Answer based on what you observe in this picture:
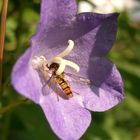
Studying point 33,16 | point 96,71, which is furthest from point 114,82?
point 33,16

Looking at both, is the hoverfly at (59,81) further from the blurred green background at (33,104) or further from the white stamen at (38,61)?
A: the blurred green background at (33,104)

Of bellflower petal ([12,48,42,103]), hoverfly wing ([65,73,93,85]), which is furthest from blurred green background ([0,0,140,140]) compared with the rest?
bellflower petal ([12,48,42,103])

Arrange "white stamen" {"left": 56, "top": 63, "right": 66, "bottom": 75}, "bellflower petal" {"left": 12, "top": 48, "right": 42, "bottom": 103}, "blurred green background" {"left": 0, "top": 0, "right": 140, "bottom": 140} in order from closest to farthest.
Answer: "bellflower petal" {"left": 12, "top": 48, "right": 42, "bottom": 103} < "white stamen" {"left": 56, "top": 63, "right": 66, "bottom": 75} < "blurred green background" {"left": 0, "top": 0, "right": 140, "bottom": 140}

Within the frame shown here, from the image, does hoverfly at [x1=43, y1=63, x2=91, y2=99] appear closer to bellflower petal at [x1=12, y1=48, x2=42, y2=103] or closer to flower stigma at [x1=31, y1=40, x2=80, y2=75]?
flower stigma at [x1=31, y1=40, x2=80, y2=75]

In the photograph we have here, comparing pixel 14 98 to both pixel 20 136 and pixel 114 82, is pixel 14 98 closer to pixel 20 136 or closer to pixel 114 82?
pixel 20 136

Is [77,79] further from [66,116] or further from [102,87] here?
[66,116]

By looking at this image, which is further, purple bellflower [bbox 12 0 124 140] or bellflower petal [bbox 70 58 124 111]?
bellflower petal [bbox 70 58 124 111]

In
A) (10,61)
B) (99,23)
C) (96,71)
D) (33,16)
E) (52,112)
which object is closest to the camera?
(52,112)
